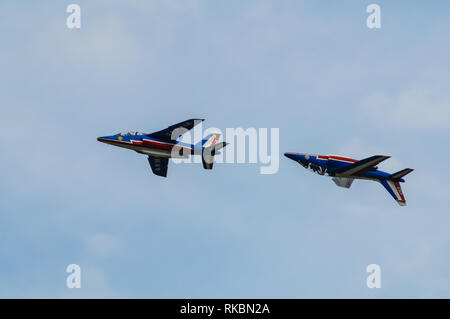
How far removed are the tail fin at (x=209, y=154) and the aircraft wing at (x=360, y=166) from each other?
1860cm

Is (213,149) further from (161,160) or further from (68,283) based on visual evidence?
(68,283)

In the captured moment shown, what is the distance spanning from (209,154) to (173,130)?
704cm

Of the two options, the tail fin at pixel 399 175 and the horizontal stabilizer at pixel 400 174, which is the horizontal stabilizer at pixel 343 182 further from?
the horizontal stabilizer at pixel 400 174

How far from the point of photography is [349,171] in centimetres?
12212

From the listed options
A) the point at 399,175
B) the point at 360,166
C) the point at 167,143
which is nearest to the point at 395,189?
the point at 399,175

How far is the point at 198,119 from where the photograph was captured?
12231 centimetres

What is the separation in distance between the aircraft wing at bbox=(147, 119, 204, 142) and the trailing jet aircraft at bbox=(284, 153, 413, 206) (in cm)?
1777

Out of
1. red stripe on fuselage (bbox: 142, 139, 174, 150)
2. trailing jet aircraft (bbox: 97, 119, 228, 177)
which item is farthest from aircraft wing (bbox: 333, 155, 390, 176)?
red stripe on fuselage (bbox: 142, 139, 174, 150)

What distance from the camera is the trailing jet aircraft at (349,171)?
400ft

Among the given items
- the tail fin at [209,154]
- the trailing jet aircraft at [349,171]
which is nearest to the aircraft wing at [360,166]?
the trailing jet aircraft at [349,171]

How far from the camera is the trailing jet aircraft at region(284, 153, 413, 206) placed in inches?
4801
